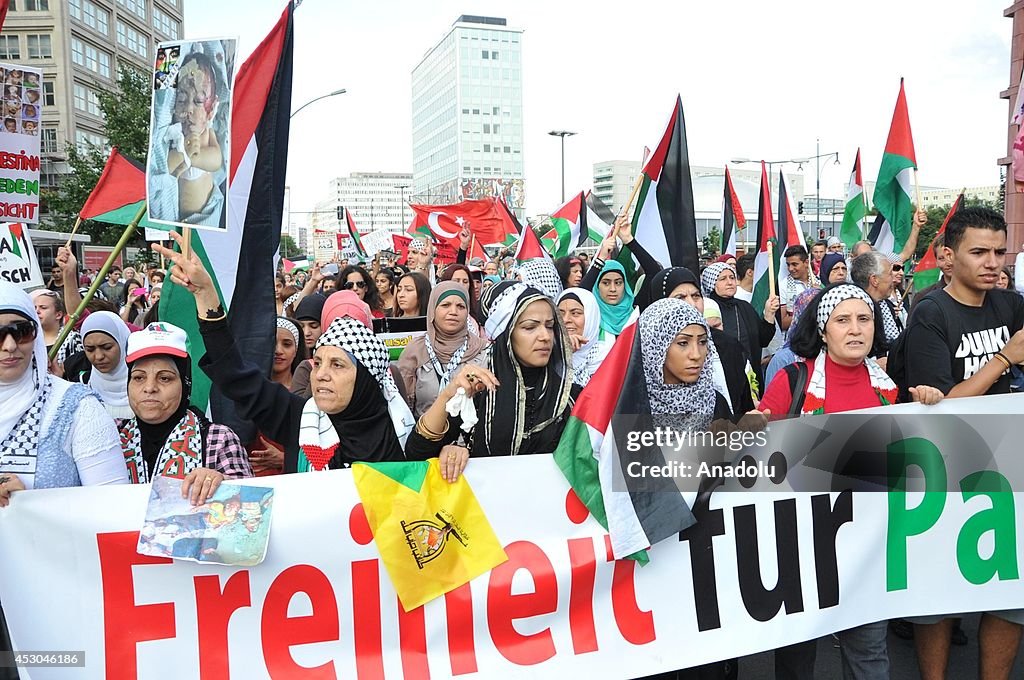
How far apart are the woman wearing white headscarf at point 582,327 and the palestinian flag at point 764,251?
252cm

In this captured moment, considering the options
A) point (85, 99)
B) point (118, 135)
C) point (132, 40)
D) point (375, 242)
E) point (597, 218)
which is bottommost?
point (597, 218)

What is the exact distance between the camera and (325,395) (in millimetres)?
3018

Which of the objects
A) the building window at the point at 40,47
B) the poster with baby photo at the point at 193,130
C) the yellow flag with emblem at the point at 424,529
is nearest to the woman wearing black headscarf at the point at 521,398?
the yellow flag with emblem at the point at 424,529

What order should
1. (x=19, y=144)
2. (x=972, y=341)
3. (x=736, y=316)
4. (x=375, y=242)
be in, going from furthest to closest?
(x=375, y=242) < (x=736, y=316) < (x=19, y=144) < (x=972, y=341)

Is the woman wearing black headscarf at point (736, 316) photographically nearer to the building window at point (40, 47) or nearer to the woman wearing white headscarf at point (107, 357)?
the woman wearing white headscarf at point (107, 357)

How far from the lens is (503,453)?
10.5ft

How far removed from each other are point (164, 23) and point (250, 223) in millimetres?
77088

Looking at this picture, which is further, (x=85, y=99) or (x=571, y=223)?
(x=85, y=99)

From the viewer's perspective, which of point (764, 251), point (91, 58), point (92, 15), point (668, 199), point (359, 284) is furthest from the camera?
point (91, 58)

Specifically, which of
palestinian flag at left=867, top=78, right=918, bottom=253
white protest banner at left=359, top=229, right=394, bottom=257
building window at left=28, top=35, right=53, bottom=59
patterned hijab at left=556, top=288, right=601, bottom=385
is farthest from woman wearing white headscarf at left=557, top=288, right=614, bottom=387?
building window at left=28, top=35, right=53, bottom=59

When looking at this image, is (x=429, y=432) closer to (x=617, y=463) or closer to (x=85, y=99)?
(x=617, y=463)

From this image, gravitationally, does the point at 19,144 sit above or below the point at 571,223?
below

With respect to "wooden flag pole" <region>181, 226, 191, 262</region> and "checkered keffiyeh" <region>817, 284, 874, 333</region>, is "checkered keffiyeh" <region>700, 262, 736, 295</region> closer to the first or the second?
"checkered keffiyeh" <region>817, 284, 874, 333</region>

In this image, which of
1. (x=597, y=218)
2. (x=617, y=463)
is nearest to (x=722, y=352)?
(x=617, y=463)
